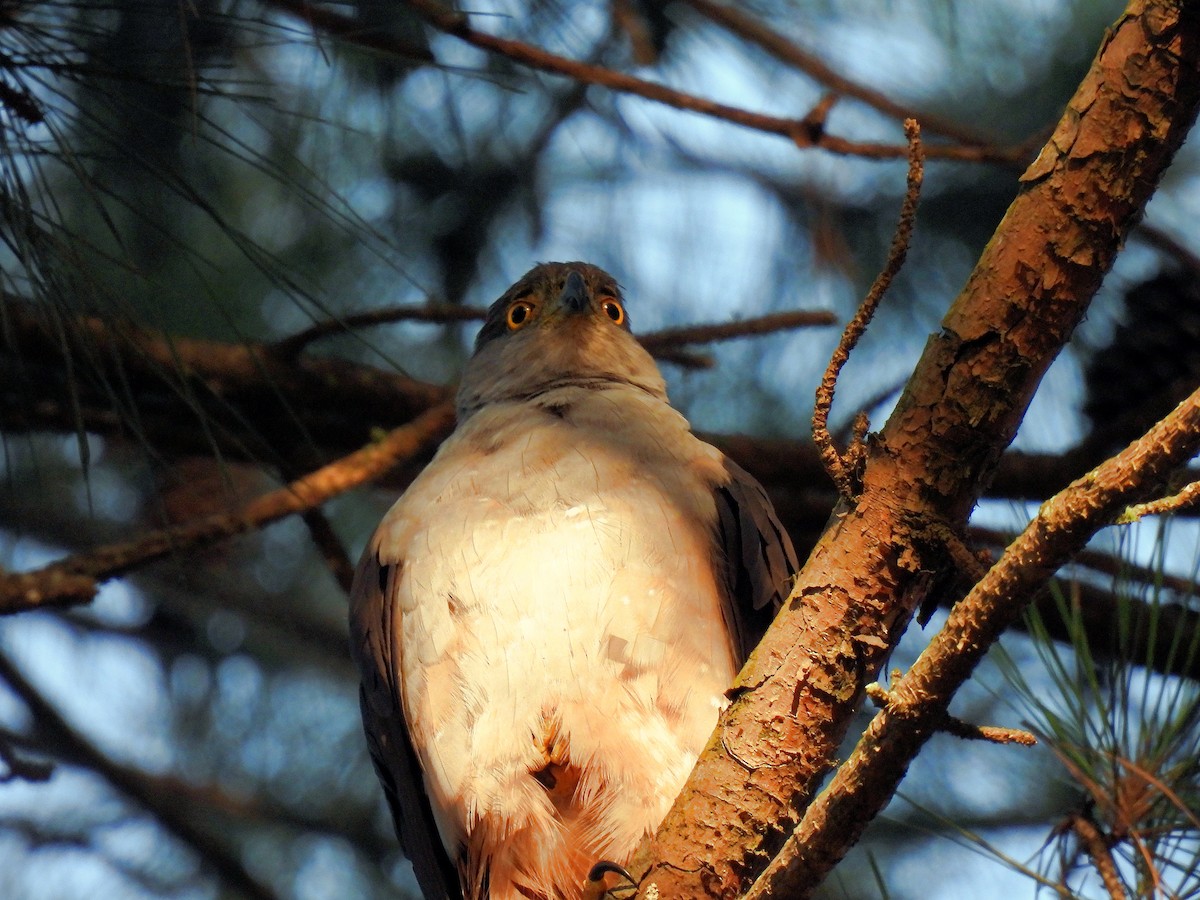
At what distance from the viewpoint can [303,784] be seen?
6453 millimetres

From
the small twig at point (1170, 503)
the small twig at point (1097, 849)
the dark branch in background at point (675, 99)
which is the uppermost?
the dark branch in background at point (675, 99)

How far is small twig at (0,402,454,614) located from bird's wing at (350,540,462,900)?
650 millimetres

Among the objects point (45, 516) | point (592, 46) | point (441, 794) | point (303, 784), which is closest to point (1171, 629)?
point (441, 794)

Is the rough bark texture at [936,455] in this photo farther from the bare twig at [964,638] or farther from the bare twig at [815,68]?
the bare twig at [815,68]

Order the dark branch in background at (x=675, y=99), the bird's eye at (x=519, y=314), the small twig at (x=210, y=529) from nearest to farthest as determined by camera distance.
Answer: the small twig at (x=210, y=529) → the dark branch in background at (x=675, y=99) → the bird's eye at (x=519, y=314)

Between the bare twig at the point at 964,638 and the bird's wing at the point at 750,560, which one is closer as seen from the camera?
the bare twig at the point at 964,638

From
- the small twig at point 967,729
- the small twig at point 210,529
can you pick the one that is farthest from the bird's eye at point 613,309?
the small twig at point 967,729

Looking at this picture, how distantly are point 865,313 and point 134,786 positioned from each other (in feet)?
15.3

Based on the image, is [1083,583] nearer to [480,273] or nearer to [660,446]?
[660,446]

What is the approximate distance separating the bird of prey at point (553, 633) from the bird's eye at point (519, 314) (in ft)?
2.39

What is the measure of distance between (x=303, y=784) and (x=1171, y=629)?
14.4 feet

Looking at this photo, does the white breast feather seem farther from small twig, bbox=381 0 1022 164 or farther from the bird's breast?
small twig, bbox=381 0 1022 164

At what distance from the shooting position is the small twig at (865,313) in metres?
1.95

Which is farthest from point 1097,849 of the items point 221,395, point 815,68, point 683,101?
point 221,395
